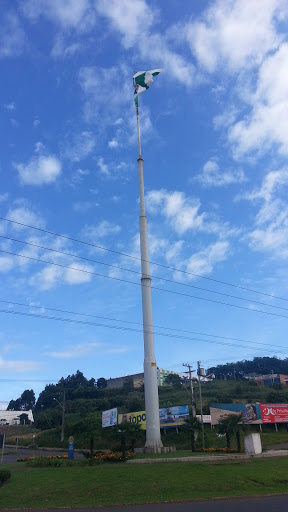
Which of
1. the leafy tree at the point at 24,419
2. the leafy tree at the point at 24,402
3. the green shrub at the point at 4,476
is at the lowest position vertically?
the green shrub at the point at 4,476

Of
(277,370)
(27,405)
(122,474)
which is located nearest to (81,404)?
(27,405)

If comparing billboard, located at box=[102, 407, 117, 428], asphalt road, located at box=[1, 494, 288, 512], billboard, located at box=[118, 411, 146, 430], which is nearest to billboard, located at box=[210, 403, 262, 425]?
billboard, located at box=[118, 411, 146, 430]

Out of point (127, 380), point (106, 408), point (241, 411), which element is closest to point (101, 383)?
point (127, 380)

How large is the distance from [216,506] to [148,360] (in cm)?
2130

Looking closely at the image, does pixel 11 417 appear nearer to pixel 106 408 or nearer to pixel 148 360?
pixel 106 408

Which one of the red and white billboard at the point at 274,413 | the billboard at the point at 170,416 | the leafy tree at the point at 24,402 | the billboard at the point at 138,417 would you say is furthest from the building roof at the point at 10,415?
the red and white billboard at the point at 274,413

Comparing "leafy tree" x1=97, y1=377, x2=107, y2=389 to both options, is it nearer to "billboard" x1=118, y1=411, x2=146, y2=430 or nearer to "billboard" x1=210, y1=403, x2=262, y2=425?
"billboard" x1=118, y1=411, x2=146, y2=430

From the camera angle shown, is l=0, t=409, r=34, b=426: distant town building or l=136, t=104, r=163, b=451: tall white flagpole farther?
l=0, t=409, r=34, b=426: distant town building

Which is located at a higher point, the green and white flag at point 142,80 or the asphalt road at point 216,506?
the green and white flag at point 142,80

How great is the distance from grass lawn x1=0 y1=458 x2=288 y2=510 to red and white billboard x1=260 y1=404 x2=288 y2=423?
1298 inches

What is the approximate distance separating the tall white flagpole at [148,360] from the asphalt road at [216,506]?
A: 18077mm

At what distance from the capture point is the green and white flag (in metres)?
44.9

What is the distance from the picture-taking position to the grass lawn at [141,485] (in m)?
17.0

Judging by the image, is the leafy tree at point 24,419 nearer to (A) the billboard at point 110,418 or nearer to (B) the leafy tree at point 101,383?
(B) the leafy tree at point 101,383
